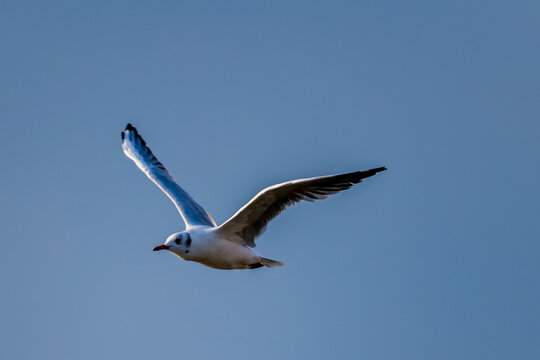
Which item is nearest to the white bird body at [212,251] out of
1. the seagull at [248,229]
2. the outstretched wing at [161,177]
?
the seagull at [248,229]

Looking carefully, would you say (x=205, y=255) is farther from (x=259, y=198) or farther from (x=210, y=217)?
(x=210, y=217)

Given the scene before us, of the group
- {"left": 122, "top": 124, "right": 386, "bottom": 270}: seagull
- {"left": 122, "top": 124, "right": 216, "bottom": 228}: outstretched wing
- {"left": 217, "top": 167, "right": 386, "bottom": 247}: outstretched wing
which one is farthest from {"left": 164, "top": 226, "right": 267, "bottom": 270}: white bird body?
{"left": 122, "top": 124, "right": 216, "bottom": 228}: outstretched wing

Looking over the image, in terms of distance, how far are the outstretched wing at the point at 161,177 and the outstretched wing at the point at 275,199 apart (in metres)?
1.01

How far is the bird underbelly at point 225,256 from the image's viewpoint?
25.2 ft

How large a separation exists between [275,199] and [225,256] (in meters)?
0.89

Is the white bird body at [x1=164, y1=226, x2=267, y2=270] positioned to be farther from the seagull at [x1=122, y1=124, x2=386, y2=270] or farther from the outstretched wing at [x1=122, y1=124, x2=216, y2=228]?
the outstretched wing at [x1=122, y1=124, x2=216, y2=228]

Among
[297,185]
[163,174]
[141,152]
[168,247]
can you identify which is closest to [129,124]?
[141,152]

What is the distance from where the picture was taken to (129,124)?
1171 cm

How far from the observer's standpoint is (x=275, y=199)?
7453 millimetres

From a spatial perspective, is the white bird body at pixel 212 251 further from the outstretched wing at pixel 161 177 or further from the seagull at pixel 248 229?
the outstretched wing at pixel 161 177

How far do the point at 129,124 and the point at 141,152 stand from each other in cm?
96

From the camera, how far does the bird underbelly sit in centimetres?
768

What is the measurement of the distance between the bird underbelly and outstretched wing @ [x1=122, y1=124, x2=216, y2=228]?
36.7 inches

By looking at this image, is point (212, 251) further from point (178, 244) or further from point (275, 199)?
point (275, 199)
